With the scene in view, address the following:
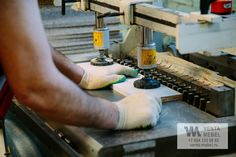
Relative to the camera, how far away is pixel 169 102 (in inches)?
61.1

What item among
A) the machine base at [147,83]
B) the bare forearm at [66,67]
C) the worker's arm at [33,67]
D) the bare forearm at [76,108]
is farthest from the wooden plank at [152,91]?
the worker's arm at [33,67]

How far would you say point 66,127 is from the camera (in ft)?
4.65

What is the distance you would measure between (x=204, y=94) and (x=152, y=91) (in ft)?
0.63

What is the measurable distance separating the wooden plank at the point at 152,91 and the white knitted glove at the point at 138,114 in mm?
188

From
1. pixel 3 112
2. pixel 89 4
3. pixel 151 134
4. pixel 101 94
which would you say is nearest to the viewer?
pixel 151 134

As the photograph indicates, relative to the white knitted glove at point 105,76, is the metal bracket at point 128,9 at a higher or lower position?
higher

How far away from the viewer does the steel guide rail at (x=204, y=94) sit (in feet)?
4.62

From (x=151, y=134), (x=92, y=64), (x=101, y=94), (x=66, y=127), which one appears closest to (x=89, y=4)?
(x=92, y=64)

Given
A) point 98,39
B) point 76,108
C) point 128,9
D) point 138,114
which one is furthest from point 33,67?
point 98,39

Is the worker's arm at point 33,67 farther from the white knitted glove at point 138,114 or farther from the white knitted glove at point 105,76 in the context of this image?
the white knitted glove at point 105,76

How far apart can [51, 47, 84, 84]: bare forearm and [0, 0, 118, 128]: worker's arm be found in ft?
1.45

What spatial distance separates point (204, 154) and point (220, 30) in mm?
358

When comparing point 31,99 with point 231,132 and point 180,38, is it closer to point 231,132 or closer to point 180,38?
point 180,38

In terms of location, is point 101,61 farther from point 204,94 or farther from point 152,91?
point 204,94
